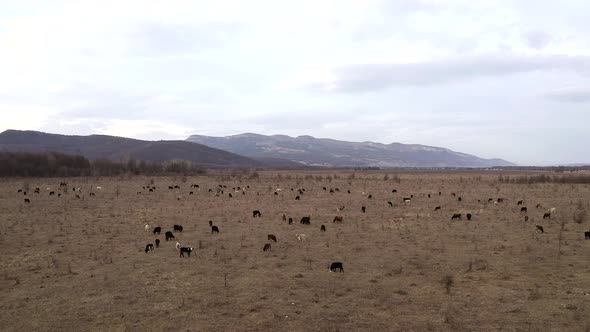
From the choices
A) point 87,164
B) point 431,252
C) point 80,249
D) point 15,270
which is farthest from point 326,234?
point 87,164

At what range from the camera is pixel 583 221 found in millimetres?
23906

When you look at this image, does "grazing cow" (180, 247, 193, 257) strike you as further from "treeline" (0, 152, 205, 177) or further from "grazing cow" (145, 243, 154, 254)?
"treeline" (0, 152, 205, 177)

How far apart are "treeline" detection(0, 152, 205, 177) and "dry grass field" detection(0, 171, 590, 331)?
190 feet

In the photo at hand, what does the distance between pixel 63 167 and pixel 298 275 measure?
80638 millimetres

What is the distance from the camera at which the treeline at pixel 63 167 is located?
7744cm

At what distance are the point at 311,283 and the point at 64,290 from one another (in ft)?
24.1

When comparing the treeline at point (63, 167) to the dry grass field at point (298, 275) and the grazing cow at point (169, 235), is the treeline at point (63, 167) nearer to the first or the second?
the dry grass field at point (298, 275)

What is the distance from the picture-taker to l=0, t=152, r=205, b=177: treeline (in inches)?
3049

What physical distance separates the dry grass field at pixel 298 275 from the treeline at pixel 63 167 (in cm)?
5802

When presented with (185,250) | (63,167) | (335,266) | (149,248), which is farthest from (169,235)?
(63,167)

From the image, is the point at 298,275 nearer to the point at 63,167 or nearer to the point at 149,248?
the point at 149,248

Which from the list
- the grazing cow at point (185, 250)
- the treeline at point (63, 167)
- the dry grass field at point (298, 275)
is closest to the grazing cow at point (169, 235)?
the dry grass field at point (298, 275)

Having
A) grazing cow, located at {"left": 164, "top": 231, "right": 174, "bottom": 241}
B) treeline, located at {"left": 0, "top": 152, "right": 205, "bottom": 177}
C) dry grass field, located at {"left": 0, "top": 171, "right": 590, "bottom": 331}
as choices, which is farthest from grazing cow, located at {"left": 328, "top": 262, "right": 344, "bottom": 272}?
treeline, located at {"left": 0, "top": 152, "right": 205, "bottom": 177}

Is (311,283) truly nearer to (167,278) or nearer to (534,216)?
(167,278)
